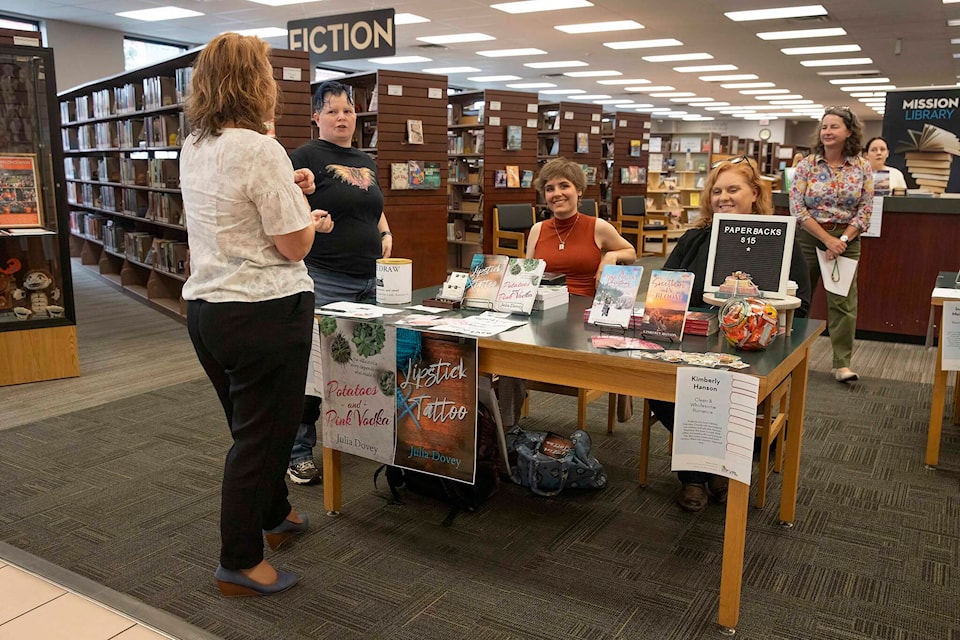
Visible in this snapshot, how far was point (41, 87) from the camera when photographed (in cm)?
429

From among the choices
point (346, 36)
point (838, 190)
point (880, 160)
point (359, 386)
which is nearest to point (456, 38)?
point (346, 36)

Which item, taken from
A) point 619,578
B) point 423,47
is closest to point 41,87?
point 619,578

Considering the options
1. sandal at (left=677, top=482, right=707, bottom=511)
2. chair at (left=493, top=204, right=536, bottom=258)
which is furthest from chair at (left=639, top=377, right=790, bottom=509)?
chair at (left=493, top=204, right=536, bottom=258)

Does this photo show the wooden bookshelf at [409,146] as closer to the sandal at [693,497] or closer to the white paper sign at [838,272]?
the white paper sign at [838,272]

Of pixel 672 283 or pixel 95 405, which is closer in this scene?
pixel 672 283

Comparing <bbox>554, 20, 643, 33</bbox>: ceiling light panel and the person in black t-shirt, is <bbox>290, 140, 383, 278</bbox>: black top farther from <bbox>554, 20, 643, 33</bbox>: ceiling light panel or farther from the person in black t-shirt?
<bbox>554, 20, 643, 33</bbox>: ceiling light panel

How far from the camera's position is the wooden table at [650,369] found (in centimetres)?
199

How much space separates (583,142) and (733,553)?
8674mm

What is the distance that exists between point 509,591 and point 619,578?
0.35 metres

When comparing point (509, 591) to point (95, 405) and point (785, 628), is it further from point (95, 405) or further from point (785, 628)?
point (95, 405)

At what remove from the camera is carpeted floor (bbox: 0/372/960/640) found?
206cm

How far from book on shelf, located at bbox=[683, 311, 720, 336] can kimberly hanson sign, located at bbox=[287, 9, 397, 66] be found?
10.4 feet

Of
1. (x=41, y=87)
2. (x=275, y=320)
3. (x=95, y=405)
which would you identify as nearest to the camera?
(x=275, y=320)

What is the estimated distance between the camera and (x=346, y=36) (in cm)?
512
